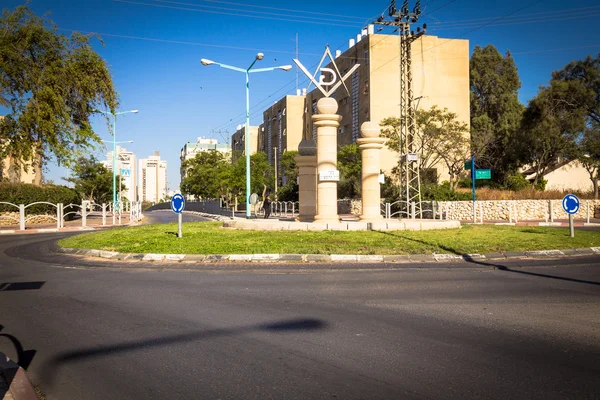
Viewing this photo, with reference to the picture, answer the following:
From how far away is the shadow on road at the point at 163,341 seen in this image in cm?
443

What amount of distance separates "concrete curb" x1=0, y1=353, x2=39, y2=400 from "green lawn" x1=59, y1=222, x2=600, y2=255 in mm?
8457

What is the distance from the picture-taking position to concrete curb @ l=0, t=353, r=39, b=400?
139 inches

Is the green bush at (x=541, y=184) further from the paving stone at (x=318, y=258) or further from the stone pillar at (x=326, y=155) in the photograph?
the paving stone at (x=318, y=258)

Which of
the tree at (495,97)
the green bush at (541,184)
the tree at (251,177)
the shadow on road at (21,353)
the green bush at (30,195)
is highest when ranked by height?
the tree at (495,97)

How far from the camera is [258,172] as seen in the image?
61469 mm

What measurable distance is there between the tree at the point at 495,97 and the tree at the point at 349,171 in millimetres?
14303

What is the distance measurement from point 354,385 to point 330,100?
52.2ft

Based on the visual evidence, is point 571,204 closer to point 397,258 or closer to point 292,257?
point 397,258

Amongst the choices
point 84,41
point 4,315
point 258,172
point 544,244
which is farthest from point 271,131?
point 4,315

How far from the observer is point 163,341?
16.5ft

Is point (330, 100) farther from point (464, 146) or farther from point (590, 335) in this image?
point (464, 146)

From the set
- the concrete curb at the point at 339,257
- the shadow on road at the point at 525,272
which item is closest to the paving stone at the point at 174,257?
the concrete curb at the point at 339,257

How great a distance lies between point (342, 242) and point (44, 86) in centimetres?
2403

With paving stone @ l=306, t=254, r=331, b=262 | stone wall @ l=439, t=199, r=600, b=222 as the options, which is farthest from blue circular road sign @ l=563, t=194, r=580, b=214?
stone wall @ l=439, t=199, r=600, b=222
